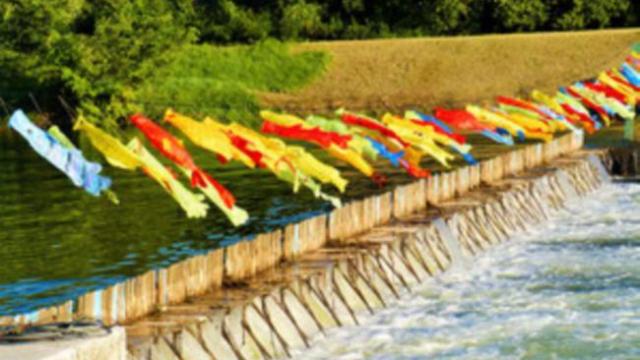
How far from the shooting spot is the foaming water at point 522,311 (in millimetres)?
31516

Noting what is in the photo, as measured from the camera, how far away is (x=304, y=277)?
107ft

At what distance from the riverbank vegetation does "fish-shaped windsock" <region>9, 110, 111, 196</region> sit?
304 feet

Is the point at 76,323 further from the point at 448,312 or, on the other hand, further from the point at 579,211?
the point at 579,211

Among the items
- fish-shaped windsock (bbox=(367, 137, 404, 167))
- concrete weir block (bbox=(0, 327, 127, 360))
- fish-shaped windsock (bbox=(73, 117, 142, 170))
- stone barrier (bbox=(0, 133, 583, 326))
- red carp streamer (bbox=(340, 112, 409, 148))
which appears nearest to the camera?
concrete weir block (bbox=(0, 327, 127, 360))

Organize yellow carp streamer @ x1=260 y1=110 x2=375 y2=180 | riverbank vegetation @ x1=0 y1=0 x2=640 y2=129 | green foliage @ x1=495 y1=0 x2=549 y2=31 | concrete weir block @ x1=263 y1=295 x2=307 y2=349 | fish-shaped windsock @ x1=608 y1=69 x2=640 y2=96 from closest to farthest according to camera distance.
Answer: concrete weir block @ x1=263 y1=295 x2=307 y2=349, yellow carp streamer @ x1=260 y1=110 x2=375 y2=180, fish-shaped windsock @ x1=608 y1=69 x2=640 y2=96, riverbank vegetation @ x1=0 y1=0 x2=640 y2=129, green foliage @ x1=495 y1=0 x2=549 y2=31

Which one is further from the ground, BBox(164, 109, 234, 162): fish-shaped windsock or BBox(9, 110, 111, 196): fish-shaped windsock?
BBox(164, 109, 234, 162): fish-shaped windsock

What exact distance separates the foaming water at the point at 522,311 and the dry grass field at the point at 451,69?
71.0m

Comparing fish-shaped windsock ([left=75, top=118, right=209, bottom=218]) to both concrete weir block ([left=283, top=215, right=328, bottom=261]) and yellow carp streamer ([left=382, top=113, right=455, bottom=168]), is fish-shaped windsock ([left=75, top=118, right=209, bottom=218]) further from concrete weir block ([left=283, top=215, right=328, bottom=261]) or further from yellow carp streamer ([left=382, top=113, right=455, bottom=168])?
yellow carp streamer ([left=382, top=113, right=455, bottom=168])

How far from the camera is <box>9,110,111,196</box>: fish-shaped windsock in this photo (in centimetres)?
2359

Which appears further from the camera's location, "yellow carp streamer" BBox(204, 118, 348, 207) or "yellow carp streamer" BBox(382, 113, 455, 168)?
"yellow carp streamer" BBox(382, 113, 455, 168)

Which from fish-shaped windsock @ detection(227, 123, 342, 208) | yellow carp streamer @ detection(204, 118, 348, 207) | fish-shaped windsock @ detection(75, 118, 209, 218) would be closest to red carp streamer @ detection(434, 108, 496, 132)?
yellow carp streamer @ detection(204, 118, 348, 207)

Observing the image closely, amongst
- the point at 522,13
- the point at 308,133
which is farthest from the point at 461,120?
the point at 522,13

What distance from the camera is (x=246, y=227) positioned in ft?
167

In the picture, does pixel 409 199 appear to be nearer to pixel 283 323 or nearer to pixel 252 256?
pixel 252 256
